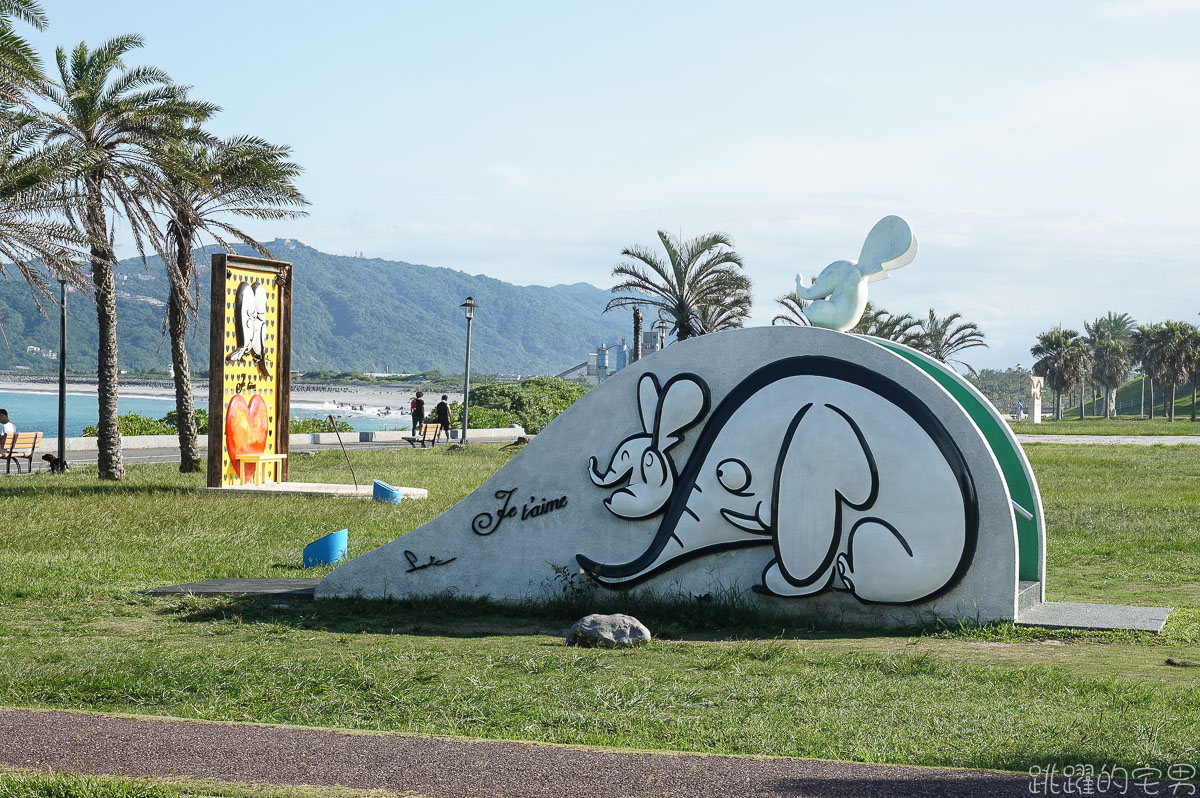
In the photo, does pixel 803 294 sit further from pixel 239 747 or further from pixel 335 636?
pixel 239 747

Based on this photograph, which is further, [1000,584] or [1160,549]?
[1160,549]

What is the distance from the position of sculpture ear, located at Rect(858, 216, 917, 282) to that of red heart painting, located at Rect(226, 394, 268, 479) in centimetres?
1223

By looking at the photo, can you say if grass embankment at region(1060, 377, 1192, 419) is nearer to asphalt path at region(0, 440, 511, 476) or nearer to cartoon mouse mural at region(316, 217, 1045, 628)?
asphalt path at region(0, 440, 511, 476)

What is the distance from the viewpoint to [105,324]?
69.0ft

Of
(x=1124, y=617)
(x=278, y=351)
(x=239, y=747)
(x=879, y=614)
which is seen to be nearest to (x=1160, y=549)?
(x=1124, y=617)

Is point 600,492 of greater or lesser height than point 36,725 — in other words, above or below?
above

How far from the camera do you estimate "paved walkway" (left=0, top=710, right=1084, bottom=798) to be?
4.84 meters

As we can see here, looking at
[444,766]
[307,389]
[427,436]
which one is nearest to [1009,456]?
[444,766]

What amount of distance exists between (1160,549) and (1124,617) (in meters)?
5.30

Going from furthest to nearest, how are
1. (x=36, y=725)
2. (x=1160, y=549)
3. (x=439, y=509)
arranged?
(x=439, y=509), (x=1160, y=549), (x=36, y=725)

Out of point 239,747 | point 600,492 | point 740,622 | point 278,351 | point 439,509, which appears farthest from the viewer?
point 278,351

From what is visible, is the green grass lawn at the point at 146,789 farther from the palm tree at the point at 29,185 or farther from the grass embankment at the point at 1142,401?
the grass embankment at the point at 1142,401

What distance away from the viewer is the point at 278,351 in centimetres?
2036
